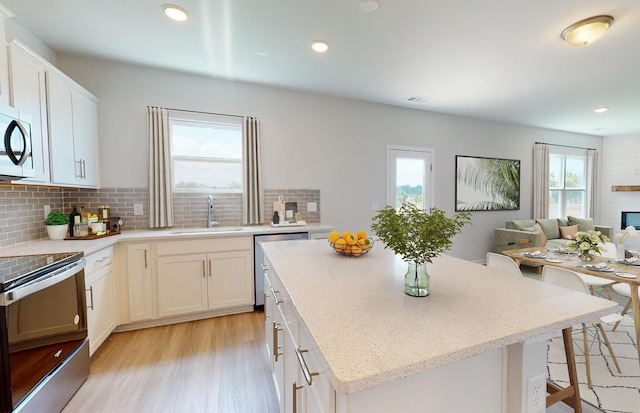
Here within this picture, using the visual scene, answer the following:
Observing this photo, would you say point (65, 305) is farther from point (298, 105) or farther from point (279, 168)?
point (298, 105)

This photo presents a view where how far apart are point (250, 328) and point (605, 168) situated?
8.55 meters

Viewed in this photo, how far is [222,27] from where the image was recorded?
7.46 feet

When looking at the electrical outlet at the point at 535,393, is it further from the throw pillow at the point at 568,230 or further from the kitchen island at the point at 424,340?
the throw pillow at the point at 568,230

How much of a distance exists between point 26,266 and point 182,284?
1.30 meters

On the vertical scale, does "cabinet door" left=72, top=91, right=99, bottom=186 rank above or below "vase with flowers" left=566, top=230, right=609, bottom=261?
above

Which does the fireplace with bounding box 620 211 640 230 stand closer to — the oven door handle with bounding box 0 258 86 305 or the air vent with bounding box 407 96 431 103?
the air vent with bounding box 407 96 431 103

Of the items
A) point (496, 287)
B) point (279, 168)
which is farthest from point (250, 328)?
point (496, 287)

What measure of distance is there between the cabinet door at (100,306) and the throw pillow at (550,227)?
22.0 ft

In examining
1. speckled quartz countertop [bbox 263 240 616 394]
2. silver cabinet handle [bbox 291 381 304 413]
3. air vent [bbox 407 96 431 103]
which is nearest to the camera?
speckled quartz countertop [bbox 263 240 616 394]

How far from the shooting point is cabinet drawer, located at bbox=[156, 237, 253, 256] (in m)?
2.65

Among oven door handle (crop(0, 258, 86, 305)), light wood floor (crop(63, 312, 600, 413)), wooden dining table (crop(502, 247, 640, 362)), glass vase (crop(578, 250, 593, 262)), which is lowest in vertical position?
light wood floor (crop(63, 312, 600, 413))

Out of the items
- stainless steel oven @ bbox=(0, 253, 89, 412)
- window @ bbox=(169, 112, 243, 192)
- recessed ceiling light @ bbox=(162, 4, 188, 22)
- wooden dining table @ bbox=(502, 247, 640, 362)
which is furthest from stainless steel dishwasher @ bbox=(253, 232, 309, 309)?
wooden dining table @ bbox=(502, 247, 640, 362)

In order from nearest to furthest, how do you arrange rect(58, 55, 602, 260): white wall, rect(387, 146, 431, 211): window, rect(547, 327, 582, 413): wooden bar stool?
rect(547, 327, 582, 413): wooden bar stool → rect(58, 55, 602, 260): white wall → rect(387, 146, 431, 211): window

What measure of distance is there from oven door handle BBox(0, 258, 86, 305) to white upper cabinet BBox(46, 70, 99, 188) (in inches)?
34.0
